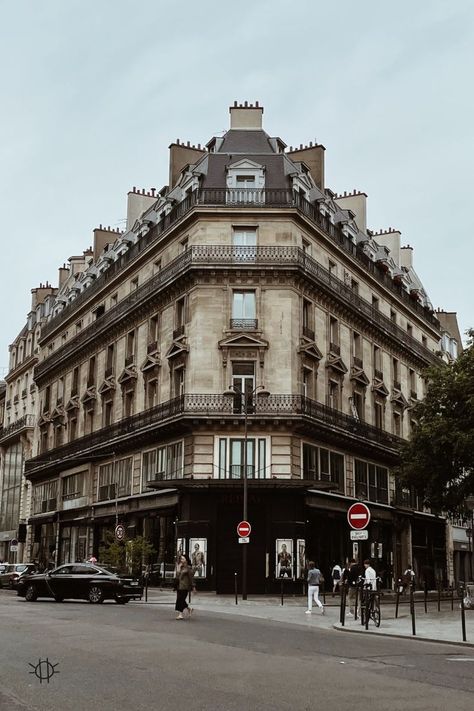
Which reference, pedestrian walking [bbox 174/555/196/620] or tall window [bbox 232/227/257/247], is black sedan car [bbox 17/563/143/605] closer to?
pedestrian walking [bbox 174/555/196/620]

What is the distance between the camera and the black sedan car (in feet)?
90.2

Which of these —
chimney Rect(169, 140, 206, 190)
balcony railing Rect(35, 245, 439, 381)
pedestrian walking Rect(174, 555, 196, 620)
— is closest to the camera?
pedestrian walking Rect(174, 555, 196, 620)

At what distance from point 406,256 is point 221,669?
5199cm

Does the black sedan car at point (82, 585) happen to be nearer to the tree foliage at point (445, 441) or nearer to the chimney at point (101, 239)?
the tree foliage at point (445, 441)

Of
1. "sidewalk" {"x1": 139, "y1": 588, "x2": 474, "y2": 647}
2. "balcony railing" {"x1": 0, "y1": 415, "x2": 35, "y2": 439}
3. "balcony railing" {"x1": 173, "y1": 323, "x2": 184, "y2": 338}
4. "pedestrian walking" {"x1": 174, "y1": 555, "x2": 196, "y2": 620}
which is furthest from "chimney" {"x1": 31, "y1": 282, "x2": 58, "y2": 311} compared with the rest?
"pedestrian walking" {"x1": 174, "y1": 555, "x2": 196, "y2": 620}

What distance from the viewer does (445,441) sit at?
31109mm

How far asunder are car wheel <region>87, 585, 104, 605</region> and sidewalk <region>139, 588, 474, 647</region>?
6.13 feet

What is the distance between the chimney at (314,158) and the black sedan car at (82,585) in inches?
1061

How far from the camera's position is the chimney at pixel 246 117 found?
45531 mm

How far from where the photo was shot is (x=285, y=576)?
116ft

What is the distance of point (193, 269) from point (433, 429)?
44.2 feet

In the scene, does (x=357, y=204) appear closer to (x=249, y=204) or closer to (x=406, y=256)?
(x=406, y=256)

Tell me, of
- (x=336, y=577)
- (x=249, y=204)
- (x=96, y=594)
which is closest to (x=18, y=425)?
(x=249, y=204)

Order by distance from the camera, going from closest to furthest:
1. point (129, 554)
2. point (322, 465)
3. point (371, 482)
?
point (129, 554) < point (322, 465) < point (371, 482)
